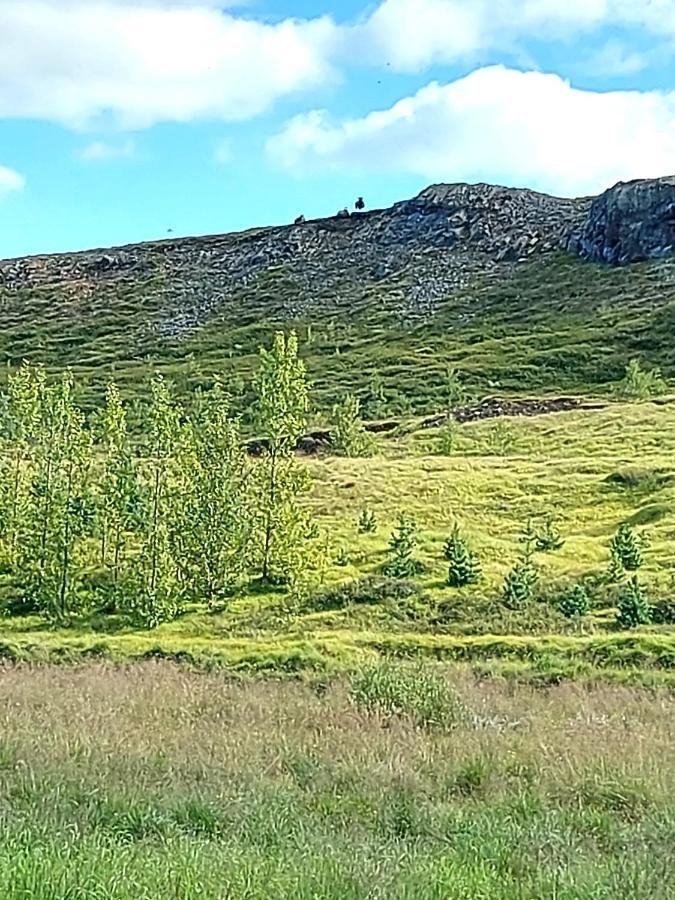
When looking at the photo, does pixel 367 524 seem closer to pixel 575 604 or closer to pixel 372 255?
pixel 575 604

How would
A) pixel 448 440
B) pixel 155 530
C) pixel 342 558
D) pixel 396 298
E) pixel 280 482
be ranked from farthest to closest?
pixel 396 298
pixel 448 440
pixel 342 558
pixel 280 482
pixel 155 530

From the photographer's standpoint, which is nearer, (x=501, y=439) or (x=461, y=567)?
(x=461, y=567)

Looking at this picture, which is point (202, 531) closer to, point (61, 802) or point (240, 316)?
point (61, 802)

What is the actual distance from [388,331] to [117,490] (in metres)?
94.5

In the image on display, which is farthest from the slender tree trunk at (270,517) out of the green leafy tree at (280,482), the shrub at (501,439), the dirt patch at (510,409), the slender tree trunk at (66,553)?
the dirt patch at (510,409)

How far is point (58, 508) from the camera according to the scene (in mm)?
29750

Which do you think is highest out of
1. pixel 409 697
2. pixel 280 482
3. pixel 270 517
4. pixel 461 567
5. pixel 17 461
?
pixel 17 461

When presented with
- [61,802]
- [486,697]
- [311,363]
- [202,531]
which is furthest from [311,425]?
[61,802]

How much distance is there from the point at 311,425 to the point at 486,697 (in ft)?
198

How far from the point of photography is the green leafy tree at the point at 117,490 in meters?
29.3

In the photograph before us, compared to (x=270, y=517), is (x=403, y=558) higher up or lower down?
lower down

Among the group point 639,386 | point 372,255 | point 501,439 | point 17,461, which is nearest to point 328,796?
point 17,461

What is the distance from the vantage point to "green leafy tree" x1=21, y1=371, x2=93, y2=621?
29125 mm

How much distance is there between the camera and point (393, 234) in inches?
6093
